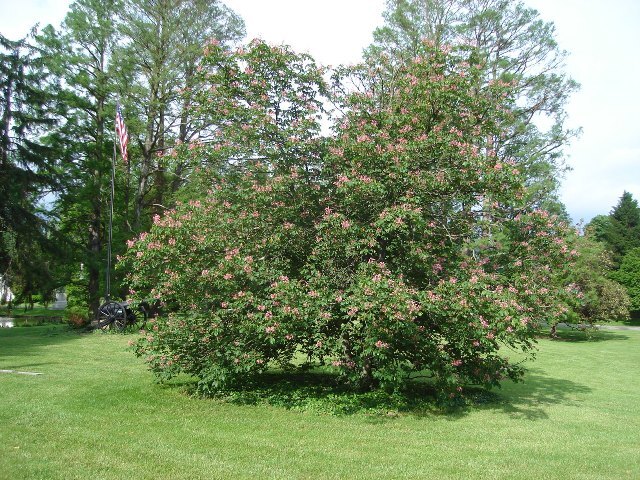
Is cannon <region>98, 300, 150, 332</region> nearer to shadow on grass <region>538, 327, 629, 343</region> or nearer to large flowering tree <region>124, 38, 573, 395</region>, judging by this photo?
large flowering tree <region>124, 38, 573, 395</region>

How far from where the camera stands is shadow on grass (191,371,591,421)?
7.89 metres

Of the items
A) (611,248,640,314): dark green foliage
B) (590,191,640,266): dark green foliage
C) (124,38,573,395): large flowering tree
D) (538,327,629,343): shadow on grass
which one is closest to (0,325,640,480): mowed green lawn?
(124,38,573,395): large flowering tree

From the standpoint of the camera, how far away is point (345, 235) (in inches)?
302

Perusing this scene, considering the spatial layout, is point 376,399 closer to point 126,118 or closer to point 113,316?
point 113,316

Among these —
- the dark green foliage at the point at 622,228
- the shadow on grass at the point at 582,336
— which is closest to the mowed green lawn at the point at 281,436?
the shadow on grass at the point at 582,336

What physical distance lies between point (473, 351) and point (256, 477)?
4.21 metres

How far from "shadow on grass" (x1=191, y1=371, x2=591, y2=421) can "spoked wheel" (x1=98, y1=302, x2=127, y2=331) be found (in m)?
10.2

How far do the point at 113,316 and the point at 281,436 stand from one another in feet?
46.5

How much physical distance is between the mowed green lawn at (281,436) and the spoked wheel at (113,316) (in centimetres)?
822

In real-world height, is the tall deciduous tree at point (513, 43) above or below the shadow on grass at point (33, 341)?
above

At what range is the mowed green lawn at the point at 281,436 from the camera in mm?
5082

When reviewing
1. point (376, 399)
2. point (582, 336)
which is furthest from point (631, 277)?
point (376, 399)

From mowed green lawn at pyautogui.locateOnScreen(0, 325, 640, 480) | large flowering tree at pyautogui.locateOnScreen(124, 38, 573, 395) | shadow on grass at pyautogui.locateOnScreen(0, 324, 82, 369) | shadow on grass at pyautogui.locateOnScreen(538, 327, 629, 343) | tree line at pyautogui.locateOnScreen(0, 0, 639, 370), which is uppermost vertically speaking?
tree line at pyautogui.locateOnScreen(0, 0, 639, 370)

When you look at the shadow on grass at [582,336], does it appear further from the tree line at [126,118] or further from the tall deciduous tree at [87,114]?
the tall deciduous tree at [87,114]
